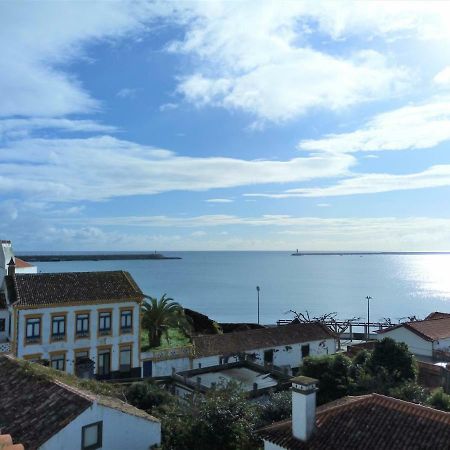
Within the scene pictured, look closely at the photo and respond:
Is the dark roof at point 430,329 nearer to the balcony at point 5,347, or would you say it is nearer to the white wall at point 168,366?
the white wall at point 168,366

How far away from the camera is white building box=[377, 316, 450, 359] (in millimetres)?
36844

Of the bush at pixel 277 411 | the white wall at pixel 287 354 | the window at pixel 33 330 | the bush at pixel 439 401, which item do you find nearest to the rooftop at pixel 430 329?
the white wall at pixel 287 354

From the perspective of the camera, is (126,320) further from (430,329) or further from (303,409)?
(303,409)

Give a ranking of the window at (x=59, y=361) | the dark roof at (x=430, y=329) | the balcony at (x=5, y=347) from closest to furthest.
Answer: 1. the balcony at (x=5, y=347)
2. the window at (x=59, y=361)
3. the dark roof at (x=430, y=329)

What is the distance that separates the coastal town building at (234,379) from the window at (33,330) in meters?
9.48

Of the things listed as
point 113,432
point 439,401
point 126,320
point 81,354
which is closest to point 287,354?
point 126,320

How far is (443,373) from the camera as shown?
1096 inches

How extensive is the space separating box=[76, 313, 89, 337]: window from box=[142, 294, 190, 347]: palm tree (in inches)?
203

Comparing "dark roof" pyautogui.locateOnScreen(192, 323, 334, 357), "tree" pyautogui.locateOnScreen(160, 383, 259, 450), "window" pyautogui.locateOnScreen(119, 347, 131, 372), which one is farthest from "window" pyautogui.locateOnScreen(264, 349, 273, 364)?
"tree" pyautogui.locateOnScreen(160, 383, 259, 450)

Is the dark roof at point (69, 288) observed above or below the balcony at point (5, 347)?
above

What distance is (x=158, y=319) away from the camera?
38.8m

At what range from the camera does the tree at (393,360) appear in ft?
85.7

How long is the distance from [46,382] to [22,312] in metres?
17.3

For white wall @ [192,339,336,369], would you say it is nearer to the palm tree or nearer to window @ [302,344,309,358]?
window @ [302,344,309,358]
